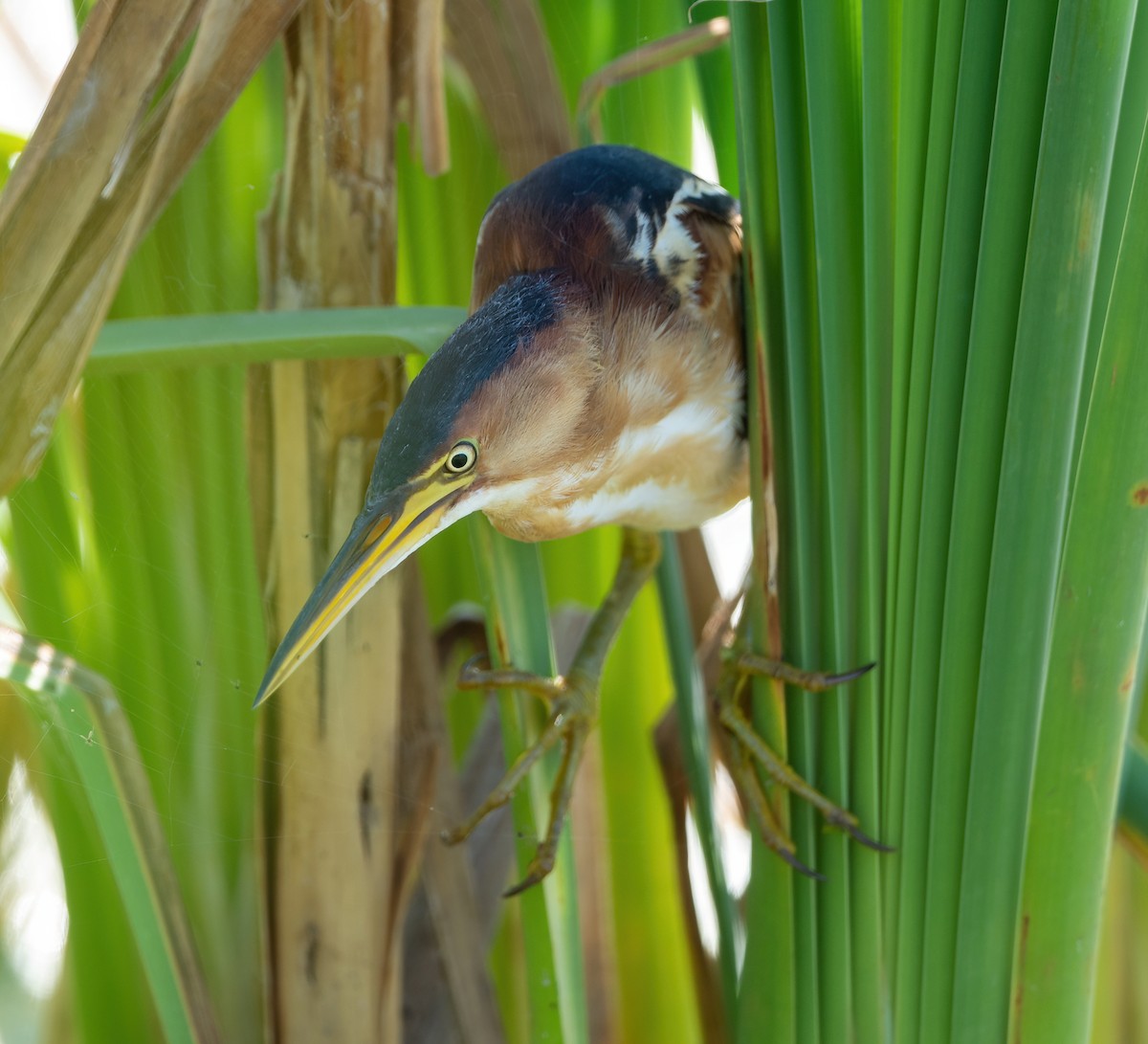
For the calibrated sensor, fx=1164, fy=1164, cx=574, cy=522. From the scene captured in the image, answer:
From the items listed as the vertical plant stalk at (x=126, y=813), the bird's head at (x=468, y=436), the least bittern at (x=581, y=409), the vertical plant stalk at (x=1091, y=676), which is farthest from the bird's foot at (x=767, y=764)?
the vertical plant stalk at (x=126, y=813)

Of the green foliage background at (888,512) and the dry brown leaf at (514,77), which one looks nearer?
the green foliage background at (888,512)


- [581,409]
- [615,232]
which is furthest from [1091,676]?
[615,232]

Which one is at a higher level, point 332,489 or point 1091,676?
point 332,489

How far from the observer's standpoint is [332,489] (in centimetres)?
87

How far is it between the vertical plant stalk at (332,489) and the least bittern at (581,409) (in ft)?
0.33

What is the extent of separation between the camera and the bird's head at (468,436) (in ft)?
2.42

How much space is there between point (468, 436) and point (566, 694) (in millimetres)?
366

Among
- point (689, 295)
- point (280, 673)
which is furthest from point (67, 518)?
point (689, 295)

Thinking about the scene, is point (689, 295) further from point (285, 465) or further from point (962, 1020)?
point (962, 1020)

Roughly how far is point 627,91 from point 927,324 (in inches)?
18.9

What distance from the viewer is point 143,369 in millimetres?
749

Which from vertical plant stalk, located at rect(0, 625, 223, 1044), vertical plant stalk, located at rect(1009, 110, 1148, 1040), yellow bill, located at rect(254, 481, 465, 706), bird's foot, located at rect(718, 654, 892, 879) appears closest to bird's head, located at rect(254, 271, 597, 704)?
yellow bill, located at rect(254, 481, 465, 706)

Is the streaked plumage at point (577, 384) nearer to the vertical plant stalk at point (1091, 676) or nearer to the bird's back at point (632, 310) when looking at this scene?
the bird's back at point (632, 310)

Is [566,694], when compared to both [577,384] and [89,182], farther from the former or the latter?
[89,182]
